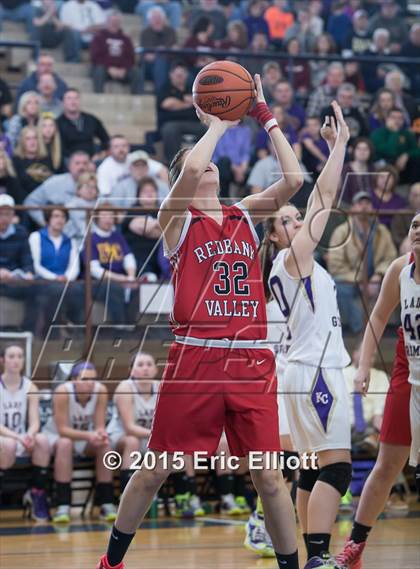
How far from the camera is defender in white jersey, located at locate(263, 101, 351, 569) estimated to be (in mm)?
5961

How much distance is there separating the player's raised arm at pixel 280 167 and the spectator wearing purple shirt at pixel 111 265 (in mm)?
5023

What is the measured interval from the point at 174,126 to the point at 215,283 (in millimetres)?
9214

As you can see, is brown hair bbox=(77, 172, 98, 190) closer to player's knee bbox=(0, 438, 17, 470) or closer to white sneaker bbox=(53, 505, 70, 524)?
player's knee bbox=(0, 438, 17, 470)

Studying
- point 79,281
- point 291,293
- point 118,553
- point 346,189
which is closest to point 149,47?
point 346,189

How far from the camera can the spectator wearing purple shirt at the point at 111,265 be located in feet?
35.0

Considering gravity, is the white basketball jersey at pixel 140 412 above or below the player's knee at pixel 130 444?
above

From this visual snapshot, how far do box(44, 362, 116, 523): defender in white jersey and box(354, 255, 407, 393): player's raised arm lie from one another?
12.8 ft

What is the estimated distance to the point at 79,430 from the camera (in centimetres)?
1014

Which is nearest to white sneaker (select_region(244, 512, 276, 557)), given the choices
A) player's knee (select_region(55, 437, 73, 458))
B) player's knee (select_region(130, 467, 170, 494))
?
player's knee (select_region(130, 467, 170, 494))

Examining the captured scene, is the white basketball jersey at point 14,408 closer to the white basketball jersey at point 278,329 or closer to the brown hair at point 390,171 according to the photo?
the white basketball jersey at point 278,329

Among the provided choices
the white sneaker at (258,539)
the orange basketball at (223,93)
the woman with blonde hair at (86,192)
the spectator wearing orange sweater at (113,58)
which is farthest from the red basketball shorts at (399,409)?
the spectator wearing orange sweater at (113,58)

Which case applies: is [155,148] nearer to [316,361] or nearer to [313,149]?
[313,149]

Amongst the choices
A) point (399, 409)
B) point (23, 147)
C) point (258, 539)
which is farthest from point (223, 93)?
point (23, 147)

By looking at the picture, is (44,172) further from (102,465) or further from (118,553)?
(118,553)
